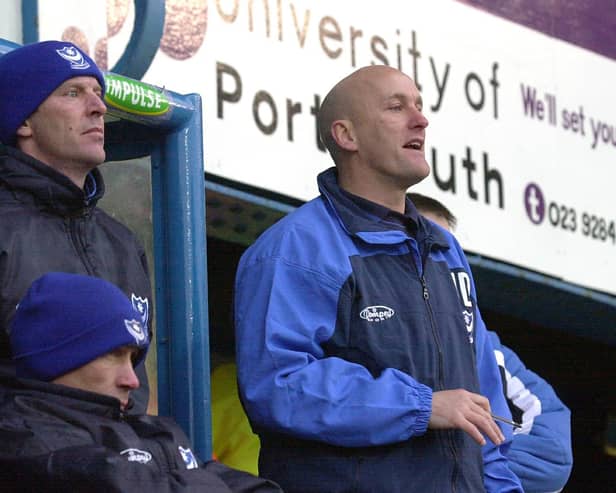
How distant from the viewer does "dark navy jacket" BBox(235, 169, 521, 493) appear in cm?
376

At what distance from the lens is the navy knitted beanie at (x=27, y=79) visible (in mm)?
3605

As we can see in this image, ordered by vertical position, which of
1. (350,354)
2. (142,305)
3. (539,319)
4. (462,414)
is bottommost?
(539,319)

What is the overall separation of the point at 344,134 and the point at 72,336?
1375 millimetres

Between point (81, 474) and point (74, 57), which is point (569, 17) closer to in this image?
point (74, 57)

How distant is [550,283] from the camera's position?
678 centimetres

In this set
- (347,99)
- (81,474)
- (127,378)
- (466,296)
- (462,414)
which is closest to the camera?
(81,474)

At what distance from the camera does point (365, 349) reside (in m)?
3.87

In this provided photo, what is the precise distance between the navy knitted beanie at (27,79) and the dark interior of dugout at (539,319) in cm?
157

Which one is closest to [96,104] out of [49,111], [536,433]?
[49,111]

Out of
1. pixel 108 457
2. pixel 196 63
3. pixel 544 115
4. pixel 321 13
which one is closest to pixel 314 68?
pixel 321 13

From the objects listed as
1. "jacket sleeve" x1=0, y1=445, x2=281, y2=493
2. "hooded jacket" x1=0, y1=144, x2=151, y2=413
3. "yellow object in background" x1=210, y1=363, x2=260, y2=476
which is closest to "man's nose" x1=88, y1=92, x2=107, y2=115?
"hooded jacket" x1=0, y1=144, x2=151, y2=413

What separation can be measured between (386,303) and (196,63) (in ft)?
5.11

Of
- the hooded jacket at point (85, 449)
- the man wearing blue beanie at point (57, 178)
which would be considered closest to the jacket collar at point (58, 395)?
the hooded jacket at point (85, 449)

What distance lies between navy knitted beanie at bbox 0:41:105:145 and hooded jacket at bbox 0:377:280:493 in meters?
0.71
